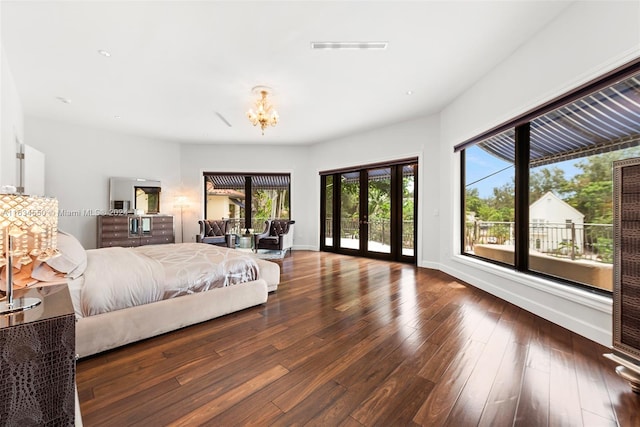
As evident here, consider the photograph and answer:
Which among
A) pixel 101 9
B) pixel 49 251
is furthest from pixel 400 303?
pixel 101 9

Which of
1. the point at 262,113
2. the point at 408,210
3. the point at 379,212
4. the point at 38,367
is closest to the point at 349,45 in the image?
the point at 262,113

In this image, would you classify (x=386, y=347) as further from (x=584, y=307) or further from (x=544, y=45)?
(x=544, y=45)

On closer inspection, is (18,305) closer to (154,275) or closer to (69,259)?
(69,259)

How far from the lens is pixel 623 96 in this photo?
7.34 feet

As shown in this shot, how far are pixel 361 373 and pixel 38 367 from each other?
1.67m

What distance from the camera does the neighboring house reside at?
110 inches

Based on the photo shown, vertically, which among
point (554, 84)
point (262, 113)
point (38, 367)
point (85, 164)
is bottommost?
point (38, 367)

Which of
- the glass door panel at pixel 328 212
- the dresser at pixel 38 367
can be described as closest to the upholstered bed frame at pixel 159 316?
the dresser at pixel 38 367

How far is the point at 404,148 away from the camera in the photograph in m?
5.47

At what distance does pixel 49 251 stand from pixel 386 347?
2255 mm

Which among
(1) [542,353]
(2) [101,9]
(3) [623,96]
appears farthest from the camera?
(2) [101,9]

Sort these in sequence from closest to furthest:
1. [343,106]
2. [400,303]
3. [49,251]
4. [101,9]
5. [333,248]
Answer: [49,251] → [101,9] → [400,303] → [343,106] → [333,248]

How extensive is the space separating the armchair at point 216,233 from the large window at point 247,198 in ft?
3.14

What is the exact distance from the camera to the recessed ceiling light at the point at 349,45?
286 cm
